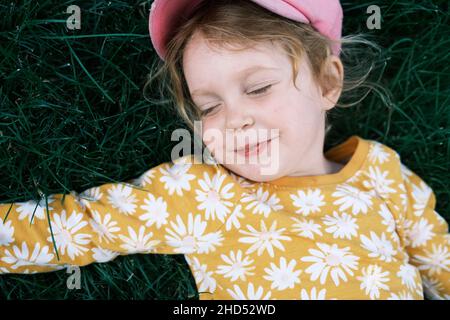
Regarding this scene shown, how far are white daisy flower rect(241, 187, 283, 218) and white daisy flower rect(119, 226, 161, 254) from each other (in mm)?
239

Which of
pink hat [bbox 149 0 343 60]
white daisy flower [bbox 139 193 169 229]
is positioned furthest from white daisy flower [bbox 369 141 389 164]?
white daisy flower [bbox 139 193 169 229]

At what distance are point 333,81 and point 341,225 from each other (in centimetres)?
37

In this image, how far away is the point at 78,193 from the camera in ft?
4.54

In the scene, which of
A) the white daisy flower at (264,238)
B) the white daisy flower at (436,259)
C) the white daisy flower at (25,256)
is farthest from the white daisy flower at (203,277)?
the white daisy flower at (436,259)

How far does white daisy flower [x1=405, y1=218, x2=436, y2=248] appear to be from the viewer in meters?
1.48

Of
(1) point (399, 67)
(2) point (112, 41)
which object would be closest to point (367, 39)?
(1) point (399, 67)

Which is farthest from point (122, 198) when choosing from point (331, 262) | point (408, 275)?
point (408, 275)

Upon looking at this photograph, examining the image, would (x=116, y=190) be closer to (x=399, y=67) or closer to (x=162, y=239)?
(x=162, y=239)

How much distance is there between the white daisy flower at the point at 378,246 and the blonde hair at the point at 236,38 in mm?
393

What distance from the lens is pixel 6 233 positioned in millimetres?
1183

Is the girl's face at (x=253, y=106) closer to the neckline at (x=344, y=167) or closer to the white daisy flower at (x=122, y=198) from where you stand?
the neckline at (x=344, y=167)

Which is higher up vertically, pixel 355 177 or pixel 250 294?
pixel 355 177

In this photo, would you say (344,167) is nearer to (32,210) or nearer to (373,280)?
(373,280)

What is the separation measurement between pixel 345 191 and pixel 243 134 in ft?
1.08
